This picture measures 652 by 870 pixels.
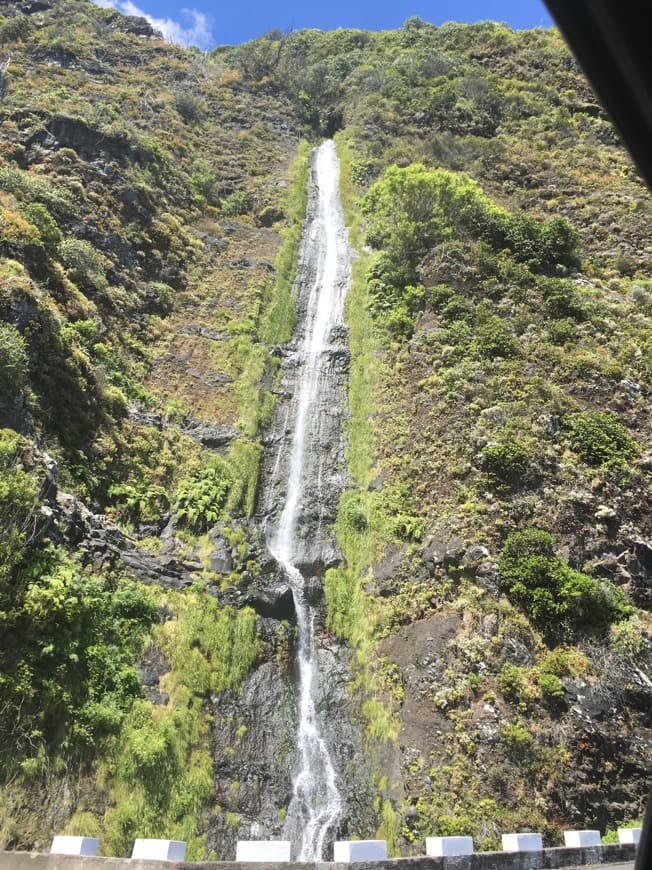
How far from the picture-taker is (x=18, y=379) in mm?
14820

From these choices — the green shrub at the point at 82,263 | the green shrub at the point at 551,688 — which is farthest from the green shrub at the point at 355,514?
the green shrub at the point at 82,263

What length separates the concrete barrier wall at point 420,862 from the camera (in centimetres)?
685

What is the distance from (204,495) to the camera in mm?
19234

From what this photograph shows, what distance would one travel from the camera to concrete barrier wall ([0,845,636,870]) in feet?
22.5

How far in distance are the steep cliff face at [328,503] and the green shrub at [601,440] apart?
9 cm

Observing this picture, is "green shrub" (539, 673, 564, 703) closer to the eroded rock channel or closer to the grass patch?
the eroded rock channel

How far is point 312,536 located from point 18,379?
1032 cm

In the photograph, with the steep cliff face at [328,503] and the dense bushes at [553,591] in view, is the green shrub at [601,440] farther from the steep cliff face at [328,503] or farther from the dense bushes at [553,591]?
the dense bushes at [553,591]

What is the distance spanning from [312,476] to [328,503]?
5.18 feet

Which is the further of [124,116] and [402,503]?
[124,116]

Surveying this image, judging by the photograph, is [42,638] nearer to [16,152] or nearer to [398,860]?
[398,860]

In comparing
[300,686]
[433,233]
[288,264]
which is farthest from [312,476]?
[288,264]

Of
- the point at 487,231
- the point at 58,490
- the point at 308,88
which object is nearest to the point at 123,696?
the point at 58,490

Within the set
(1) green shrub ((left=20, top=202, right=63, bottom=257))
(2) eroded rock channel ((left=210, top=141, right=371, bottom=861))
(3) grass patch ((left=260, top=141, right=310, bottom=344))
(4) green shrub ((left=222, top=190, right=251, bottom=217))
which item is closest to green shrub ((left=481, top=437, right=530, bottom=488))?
(2) eroded rock channel ((left=210, top=141, right=371, bottom=861))
